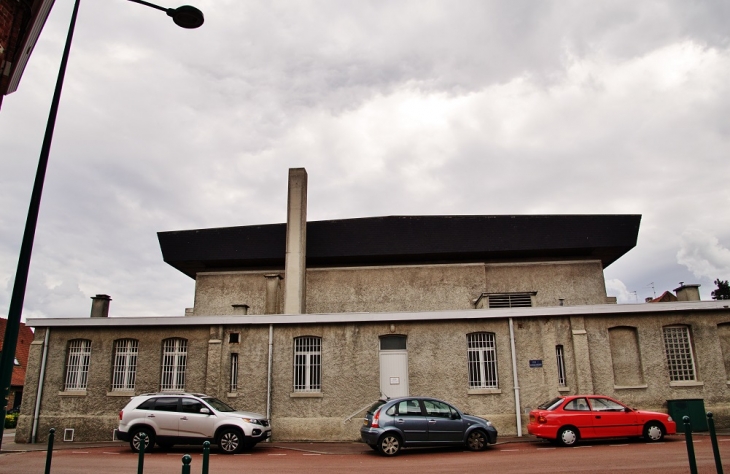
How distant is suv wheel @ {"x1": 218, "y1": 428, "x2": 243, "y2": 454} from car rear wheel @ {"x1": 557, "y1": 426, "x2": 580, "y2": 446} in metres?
8.42

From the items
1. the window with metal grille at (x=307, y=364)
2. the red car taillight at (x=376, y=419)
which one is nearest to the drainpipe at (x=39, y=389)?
the window with metal grille at (x=307, y=364)

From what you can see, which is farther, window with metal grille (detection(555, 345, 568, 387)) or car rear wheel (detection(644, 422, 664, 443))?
window with metal grille (detection(555, 345, 568, 387))

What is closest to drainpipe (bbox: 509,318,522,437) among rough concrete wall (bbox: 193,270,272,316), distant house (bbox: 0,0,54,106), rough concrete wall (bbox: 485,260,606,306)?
rough concrete wall (bbox: 485,260,606,306)

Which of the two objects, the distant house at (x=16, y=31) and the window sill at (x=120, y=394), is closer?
the distant house at (x=16, y=31)

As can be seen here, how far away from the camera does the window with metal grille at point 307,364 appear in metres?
18.4

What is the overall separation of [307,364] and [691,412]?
1212 cm

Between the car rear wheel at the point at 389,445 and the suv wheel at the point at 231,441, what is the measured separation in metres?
3.85

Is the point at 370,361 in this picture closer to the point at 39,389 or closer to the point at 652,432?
the point at 652,432

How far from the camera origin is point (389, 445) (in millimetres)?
13742

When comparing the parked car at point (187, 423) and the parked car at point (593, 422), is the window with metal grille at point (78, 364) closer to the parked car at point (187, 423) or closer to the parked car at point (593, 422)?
the parked car at point (187, 423)

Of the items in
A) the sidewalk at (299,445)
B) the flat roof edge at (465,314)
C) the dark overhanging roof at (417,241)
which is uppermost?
the dark overhanging roof at (417,241)

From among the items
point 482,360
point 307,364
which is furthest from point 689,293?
point 307,364

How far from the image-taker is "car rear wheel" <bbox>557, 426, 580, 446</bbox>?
1438cm

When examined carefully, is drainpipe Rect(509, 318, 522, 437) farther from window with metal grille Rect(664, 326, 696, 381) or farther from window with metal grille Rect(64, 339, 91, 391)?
window with metal grille Rect(64, 339, 91, 391)
